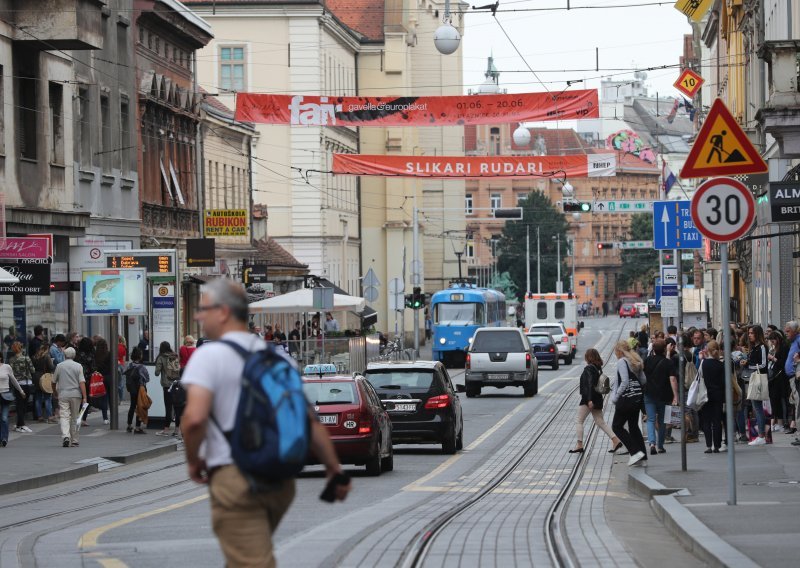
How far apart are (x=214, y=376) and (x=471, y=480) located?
1480 cm

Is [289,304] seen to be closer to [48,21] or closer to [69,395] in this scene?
[48,21]

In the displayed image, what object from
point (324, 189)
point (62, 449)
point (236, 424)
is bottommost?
point (62, 449)

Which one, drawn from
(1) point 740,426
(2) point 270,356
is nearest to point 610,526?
(2) point 270,356

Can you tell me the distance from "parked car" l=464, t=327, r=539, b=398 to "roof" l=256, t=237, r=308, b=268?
20.0 meters

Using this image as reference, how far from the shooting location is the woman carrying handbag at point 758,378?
2470 centimetres

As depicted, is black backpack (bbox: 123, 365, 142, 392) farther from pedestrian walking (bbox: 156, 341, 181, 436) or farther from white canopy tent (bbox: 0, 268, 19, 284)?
white canopy tent (bbox: 0, 268, 19, 284)

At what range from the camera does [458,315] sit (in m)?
67.6

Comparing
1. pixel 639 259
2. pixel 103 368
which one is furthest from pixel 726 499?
pixel 639 259

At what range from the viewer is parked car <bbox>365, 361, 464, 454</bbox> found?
26.1m

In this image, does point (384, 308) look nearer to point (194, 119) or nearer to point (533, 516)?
point (194, 119)

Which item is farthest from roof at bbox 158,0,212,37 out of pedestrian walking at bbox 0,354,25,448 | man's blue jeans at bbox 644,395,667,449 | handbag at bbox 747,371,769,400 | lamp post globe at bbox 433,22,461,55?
handbag at bbox 747,371,769,400

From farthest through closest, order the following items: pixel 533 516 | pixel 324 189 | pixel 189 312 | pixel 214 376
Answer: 1. pixel 324 189
2. pixel 189 312
3. pixel 533 516
4. pixel 214 376

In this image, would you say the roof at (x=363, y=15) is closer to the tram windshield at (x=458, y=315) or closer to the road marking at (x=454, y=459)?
the tram windshield at (x=458, y=315)

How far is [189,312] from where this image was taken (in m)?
53.3
